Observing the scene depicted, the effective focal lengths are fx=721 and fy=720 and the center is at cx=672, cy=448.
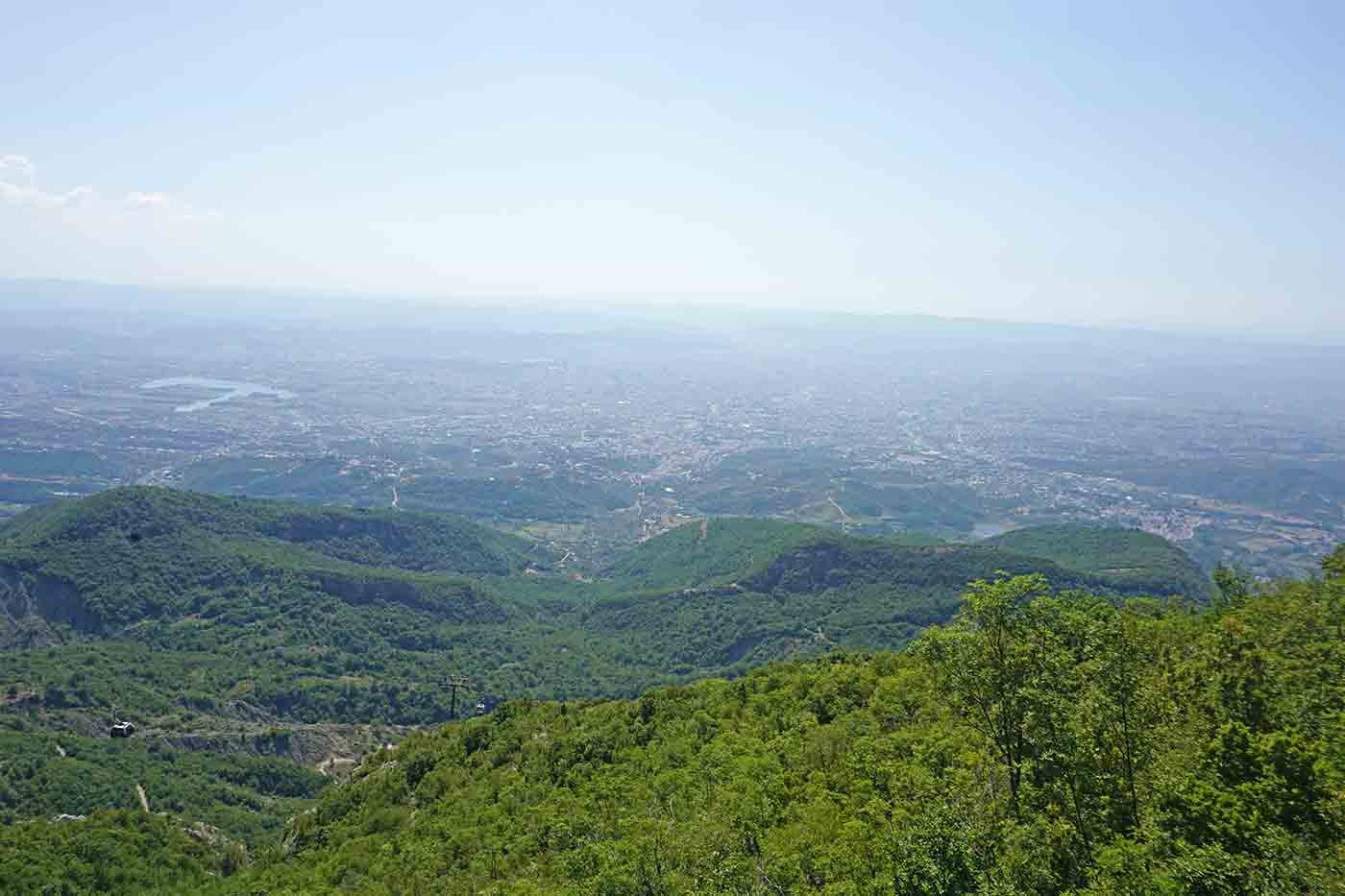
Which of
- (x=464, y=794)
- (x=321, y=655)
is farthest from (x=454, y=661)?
(x=464, y=794)

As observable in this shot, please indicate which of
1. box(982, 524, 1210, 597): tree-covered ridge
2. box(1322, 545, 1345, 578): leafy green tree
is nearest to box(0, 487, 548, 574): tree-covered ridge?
box(982, 524, 1210, 597): tree-covered ridge

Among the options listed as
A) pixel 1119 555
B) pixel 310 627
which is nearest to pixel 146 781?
pixel 310 627

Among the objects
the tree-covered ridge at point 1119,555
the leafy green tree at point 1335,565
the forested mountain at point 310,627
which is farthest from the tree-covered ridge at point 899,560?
the leafy green tree at point 1335,565

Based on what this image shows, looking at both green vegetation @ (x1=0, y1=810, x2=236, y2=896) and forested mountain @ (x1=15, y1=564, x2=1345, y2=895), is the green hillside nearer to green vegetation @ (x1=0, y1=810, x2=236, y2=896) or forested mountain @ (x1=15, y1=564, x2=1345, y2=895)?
green vegetation @ (x1=0, y1=810, x2=236, y2=896)

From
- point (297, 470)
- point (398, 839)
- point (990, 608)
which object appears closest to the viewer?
point (990, 608)

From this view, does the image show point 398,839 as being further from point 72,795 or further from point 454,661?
point 454,661

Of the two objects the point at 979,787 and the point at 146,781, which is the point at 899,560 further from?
the point at 979,787
